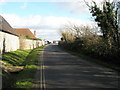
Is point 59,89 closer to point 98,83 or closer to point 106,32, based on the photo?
point 98,83

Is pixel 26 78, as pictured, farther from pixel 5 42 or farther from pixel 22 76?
pixel 5 42

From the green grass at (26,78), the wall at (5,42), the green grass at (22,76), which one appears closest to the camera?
the green grass at (26,78)

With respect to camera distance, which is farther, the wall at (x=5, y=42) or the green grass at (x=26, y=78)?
the wall at (x=5, y=42)

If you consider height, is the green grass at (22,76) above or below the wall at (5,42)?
below

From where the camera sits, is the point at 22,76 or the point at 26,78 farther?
the point at 22,76

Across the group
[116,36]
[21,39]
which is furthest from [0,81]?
[21,39]

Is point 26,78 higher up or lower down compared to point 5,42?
lower down

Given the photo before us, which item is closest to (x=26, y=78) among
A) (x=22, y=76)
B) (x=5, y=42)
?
(x=22, y=76)

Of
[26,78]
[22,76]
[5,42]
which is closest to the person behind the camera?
[26,78]

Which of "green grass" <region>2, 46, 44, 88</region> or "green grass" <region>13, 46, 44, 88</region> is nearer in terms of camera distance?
"green grass" <region>13, 46, 44, 88</region>

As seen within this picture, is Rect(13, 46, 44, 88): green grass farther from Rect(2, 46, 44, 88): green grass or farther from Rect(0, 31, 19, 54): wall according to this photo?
Rect(0, 31, 19, 54): wall

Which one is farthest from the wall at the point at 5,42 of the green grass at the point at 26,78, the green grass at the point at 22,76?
the green grass at the point at 26,78

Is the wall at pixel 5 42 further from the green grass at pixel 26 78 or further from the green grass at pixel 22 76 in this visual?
the green grass at pixel 26 78

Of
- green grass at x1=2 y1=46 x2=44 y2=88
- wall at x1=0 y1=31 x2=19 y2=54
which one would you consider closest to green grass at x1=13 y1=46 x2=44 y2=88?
green grass at x1=2 y1=46 x2=44 y2=88
